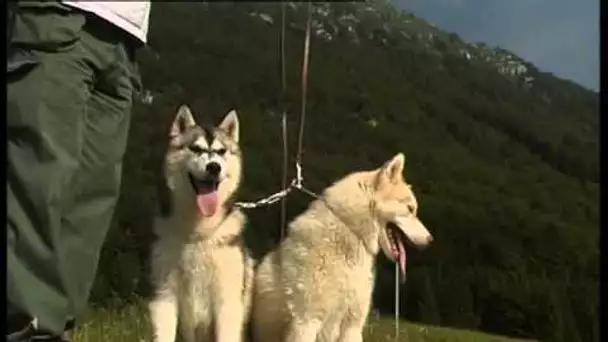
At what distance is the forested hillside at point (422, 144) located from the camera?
9.00 ft

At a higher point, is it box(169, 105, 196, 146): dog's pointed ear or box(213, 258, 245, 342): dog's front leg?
Answer: box(169, 105, 196, 146): dog's pointed ear

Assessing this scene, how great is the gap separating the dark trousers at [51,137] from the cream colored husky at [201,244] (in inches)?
17.3

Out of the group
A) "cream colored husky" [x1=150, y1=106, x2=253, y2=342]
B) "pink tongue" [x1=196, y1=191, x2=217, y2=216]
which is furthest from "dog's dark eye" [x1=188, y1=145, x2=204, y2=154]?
"pink tongue" [x1=196, y1=191, x2=217, y2=216]

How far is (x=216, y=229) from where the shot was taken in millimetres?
2861

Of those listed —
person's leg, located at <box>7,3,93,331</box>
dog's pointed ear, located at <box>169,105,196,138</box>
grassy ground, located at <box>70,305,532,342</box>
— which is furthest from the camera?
grassy ground, located at <box>70,305,532,342</box>

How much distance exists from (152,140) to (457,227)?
85cm

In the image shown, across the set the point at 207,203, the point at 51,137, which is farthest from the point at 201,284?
the point at 51,137

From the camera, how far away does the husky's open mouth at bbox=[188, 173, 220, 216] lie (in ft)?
9.18

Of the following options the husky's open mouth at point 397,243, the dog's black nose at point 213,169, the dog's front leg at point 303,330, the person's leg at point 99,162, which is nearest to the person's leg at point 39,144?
the person's leg at point 99,162

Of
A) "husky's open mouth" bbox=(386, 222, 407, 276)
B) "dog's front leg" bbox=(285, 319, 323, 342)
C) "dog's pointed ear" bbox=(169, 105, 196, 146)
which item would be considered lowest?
"dog's front leg" bbox=(285, 319, 323, 342)

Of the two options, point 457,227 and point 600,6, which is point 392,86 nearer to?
point 457,227

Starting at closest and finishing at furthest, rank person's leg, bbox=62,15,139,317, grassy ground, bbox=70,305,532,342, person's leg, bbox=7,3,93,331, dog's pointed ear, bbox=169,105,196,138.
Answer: person's leg, bbox=7,3,93,331, person's leg, bbox=62,15,139,317, dog's pointed ear, bbox=169,105,196,138, grassy ground, bbox=70,305,532,342

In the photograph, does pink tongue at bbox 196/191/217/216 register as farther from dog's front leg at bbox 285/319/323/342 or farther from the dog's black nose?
→ dog's front leg at bbox 285/319/323/342

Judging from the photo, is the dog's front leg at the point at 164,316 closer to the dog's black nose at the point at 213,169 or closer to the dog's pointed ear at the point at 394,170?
the dog's black nose at the point at 213,169
